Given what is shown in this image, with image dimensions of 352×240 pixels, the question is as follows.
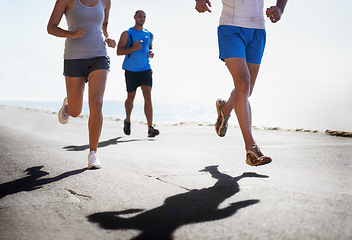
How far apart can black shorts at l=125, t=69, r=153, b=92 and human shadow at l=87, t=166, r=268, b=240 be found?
488 cm

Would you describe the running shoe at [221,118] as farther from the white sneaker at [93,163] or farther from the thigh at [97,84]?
the white sneaker at [93,163]

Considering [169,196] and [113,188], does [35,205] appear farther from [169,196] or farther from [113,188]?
[169,196]

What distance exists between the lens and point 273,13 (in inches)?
152

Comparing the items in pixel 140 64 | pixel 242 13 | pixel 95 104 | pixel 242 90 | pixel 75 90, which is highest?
pixel 242 13

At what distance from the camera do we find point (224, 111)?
4.66 metres

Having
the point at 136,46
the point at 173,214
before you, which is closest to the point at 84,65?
→ the point at 173,214

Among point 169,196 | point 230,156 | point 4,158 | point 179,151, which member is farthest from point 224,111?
point 4,158

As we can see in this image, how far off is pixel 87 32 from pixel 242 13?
162 cm

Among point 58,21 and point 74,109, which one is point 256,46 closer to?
point 58,21

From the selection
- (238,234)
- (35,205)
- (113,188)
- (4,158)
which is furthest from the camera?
(4,158)

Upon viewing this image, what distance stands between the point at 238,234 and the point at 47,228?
998 millimetres

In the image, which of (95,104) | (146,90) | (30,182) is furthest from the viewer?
(146,90)

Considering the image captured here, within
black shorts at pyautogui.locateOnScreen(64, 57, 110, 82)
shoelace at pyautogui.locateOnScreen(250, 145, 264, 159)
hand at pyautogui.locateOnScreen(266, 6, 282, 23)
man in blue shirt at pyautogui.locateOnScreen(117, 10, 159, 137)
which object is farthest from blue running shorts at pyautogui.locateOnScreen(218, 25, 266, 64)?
man in blue shirt at pyautogui.locateOnScreen(117, 10, 159, 137)

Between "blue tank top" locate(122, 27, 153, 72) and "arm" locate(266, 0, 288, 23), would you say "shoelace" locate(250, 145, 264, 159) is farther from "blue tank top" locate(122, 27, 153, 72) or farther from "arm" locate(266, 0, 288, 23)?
"blue tank top" locate(122, 27, 153, 72)
